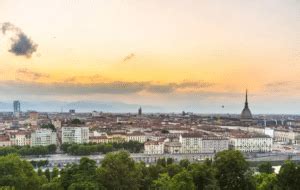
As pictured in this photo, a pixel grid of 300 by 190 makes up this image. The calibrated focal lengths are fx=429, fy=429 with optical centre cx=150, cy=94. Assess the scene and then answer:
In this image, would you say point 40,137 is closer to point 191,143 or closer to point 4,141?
point 4,141

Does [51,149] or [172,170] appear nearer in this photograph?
[172,170]

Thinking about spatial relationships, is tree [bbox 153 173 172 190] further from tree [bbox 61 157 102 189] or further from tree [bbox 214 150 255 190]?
tree [bbox 61 157 102 189]

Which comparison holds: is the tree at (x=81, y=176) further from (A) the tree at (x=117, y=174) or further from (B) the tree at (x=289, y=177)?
(B) the tree at (x=289, y=177)

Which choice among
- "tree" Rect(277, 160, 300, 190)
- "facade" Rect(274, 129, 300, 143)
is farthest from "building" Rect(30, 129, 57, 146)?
"tree" Rect(277, 160, 300, 190)

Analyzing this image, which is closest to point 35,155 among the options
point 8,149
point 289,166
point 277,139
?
point 8,149

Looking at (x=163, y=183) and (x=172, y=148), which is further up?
(x=163, y=183)

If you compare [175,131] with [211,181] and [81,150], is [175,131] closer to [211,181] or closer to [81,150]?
[81,150]

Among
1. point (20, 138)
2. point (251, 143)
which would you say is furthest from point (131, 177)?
point (251, 143)
